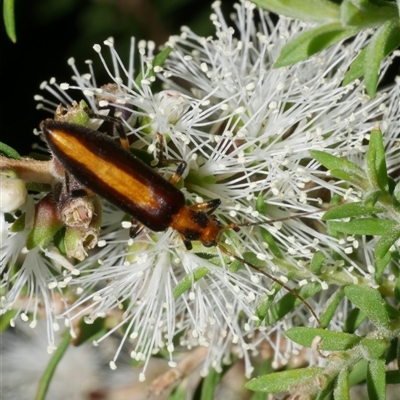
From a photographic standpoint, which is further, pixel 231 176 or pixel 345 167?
pixel 231 176

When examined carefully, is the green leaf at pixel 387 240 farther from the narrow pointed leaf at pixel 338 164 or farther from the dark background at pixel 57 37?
the dark background at pixel 57 37

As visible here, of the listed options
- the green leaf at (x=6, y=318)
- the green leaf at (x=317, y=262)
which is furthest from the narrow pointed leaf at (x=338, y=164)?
the green leaf at (x=6, y=318)

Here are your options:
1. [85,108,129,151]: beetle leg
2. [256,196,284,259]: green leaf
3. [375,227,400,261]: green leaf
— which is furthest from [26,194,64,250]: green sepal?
[375,227,400,261]: green leaf

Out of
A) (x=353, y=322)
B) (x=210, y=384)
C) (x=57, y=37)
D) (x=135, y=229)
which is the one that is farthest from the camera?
(x=57, y=37)

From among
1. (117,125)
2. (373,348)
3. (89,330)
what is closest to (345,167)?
(373,348)

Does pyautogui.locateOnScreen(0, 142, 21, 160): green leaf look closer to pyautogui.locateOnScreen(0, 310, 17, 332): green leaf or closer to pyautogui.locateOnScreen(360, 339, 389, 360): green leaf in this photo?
pyautogui.locateOnScreen(0, 310, 17, 332): green leaf

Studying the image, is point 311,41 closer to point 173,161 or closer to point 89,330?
point 173,161
